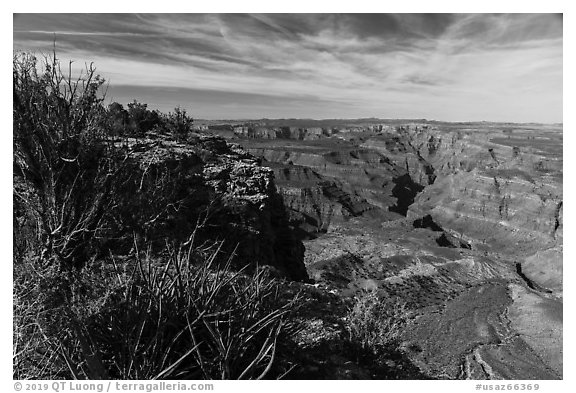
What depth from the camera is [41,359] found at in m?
3.62

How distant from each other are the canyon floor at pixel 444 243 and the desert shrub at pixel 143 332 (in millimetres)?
1260

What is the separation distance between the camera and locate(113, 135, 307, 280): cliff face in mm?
7473

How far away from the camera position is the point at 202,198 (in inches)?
430

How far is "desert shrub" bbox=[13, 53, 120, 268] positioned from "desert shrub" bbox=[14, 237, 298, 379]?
49.4 inches

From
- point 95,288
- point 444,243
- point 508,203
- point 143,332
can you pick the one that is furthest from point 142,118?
point 508,203

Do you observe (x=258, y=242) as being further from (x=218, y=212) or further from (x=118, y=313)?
(x=118, y=313)

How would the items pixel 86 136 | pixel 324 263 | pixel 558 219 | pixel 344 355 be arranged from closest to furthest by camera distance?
pixel 344 355 → pixel 86 136 → pixel 324 263 → pixel 558 219

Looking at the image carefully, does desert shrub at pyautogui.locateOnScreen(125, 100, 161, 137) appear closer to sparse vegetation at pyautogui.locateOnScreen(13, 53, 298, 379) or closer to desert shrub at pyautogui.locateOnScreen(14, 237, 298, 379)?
sparse vegetation at pyautogui.locateOnScreen(13, 53, 298, 379)

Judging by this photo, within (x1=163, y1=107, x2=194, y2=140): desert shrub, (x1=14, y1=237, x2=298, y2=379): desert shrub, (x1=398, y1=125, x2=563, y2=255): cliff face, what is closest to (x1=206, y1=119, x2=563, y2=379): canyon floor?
(x1=398, y1=125, x2=563, y2=255): cliff face

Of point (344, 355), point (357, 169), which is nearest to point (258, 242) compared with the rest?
point (344, 355)

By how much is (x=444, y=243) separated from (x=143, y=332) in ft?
307

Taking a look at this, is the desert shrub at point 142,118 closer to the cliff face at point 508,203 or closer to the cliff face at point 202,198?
the cliff face at point 202,198

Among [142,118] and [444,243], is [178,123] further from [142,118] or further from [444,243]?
[444,243]
